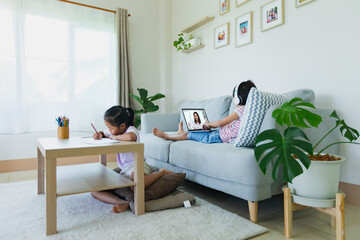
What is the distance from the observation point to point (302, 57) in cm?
224

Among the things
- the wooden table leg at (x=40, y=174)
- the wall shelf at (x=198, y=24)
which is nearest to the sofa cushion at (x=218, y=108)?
Result: the wall shelf at (x=198, y=24)

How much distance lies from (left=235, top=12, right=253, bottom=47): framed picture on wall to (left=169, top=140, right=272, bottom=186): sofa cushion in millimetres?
1427

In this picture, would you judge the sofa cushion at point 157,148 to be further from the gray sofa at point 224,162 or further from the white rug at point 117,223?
the white rug at point 117,223

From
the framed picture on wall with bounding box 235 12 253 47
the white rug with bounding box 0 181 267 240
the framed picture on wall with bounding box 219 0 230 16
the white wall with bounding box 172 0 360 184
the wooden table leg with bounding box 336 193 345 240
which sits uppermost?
the framed picture on wall with bounding box 219 0 230 16

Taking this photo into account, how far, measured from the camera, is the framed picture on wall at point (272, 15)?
237 cm

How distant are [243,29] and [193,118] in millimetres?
1178

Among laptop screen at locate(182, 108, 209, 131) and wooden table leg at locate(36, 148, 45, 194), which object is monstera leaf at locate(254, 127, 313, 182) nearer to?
laptop screen at locate(182, 108, 209, 131)

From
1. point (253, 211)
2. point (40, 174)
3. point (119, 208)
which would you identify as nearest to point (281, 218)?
point (253, 211)

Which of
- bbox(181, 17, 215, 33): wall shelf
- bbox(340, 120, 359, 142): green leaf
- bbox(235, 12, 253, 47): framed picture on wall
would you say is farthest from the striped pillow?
bbox(181, 17, 215, 33): wall shelf

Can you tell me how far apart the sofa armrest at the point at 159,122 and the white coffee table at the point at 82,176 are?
3.86 ft

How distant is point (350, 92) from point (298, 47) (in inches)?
24.2

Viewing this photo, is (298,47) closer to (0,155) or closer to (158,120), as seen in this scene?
(158,120)

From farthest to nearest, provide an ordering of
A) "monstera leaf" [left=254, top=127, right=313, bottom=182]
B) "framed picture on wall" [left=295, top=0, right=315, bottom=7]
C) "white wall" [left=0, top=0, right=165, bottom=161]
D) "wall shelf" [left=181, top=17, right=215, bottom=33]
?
1. "white wall" [left=0, top=0, right=165, bottom=161]
2. "wall shelf" [left=181, top=17, right=215, bottom=33]
3. "framed picture on wall" [left=295, top=0, right=315, bottom=7]
4. "monstera leaf" [left=254, top=127, right=313, bottom=182]

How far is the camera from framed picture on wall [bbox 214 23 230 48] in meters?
2.99
